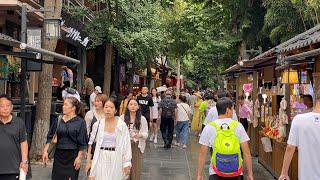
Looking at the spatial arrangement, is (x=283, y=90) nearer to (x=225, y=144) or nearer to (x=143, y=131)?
(x=143, y=131)

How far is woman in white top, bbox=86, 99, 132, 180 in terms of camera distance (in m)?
6.81

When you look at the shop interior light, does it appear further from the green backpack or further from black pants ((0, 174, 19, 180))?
black pants ((0, 174, 19, 180))

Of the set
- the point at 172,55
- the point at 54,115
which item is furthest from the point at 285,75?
the point at 172,55

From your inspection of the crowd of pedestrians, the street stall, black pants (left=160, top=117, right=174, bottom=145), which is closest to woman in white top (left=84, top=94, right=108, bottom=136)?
the crowd of pedestrians

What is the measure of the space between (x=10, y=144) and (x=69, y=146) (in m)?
1.12

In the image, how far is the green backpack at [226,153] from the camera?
5.92 meters

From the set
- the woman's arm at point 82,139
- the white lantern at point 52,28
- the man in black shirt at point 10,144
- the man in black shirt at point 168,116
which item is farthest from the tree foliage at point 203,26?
the man in black shirt at point 10,144

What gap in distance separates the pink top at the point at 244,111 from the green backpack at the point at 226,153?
8965 mm

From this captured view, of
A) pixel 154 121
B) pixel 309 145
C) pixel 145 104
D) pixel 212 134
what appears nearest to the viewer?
pixel 309 145

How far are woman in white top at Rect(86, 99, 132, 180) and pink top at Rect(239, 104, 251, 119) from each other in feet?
27.4

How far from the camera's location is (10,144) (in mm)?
6125

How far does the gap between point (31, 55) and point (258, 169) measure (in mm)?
6279

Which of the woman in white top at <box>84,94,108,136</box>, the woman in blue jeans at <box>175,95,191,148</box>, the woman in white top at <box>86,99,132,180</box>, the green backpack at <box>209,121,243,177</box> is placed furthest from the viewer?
the woman in blue jeans at <box>175,95,191,148</box>

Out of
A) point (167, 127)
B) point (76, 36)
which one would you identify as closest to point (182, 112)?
point (167, 127)
